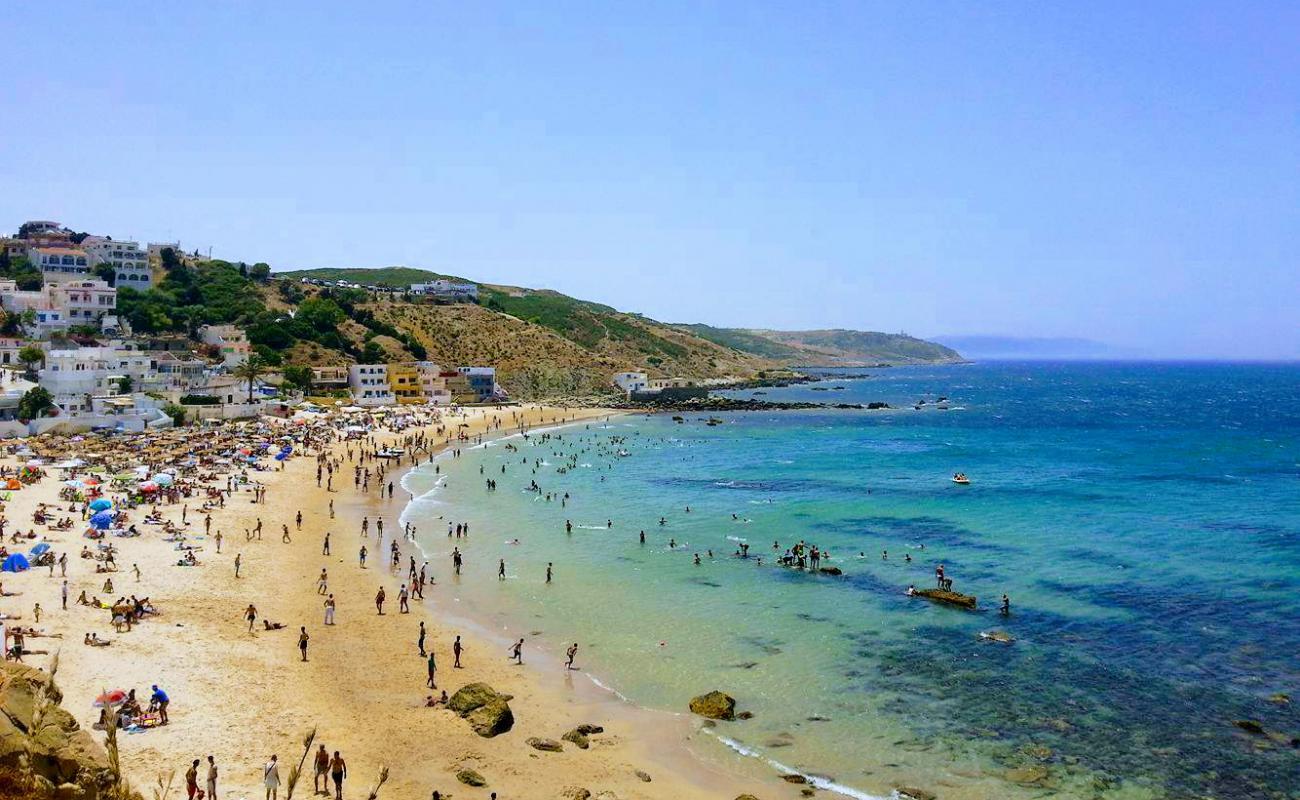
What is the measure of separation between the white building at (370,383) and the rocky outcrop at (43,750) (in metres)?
91.7

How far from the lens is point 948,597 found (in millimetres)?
30891

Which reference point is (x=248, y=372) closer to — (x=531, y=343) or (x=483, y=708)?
(x=531, y=343)

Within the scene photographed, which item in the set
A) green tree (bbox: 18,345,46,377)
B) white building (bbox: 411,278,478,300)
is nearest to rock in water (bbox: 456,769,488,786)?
green tree (bbox: 18,345,46,377)

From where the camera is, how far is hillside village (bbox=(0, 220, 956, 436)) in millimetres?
67750

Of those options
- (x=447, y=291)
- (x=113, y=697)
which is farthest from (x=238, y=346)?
(x=113, y=697)

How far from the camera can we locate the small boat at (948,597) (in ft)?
100

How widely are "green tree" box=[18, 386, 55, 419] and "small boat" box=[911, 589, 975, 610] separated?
2363 inches

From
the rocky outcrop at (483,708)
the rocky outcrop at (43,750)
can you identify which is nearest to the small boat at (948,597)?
the rocky outcrop at (483,708)

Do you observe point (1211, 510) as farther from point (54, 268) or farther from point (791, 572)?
point (54, 268)

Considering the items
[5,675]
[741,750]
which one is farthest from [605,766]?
[5,675]

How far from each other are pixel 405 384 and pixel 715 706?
87.9 metres

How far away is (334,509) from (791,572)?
83.4 feet

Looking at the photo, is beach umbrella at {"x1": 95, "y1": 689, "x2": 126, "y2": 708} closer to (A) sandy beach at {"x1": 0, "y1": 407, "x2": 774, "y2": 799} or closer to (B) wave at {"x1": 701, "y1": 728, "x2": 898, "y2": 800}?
(A) sandy beach at {"x1": 0, "y1": 407, "x2": 774, "y2": 799}

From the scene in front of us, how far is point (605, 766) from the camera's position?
60.8 feet
